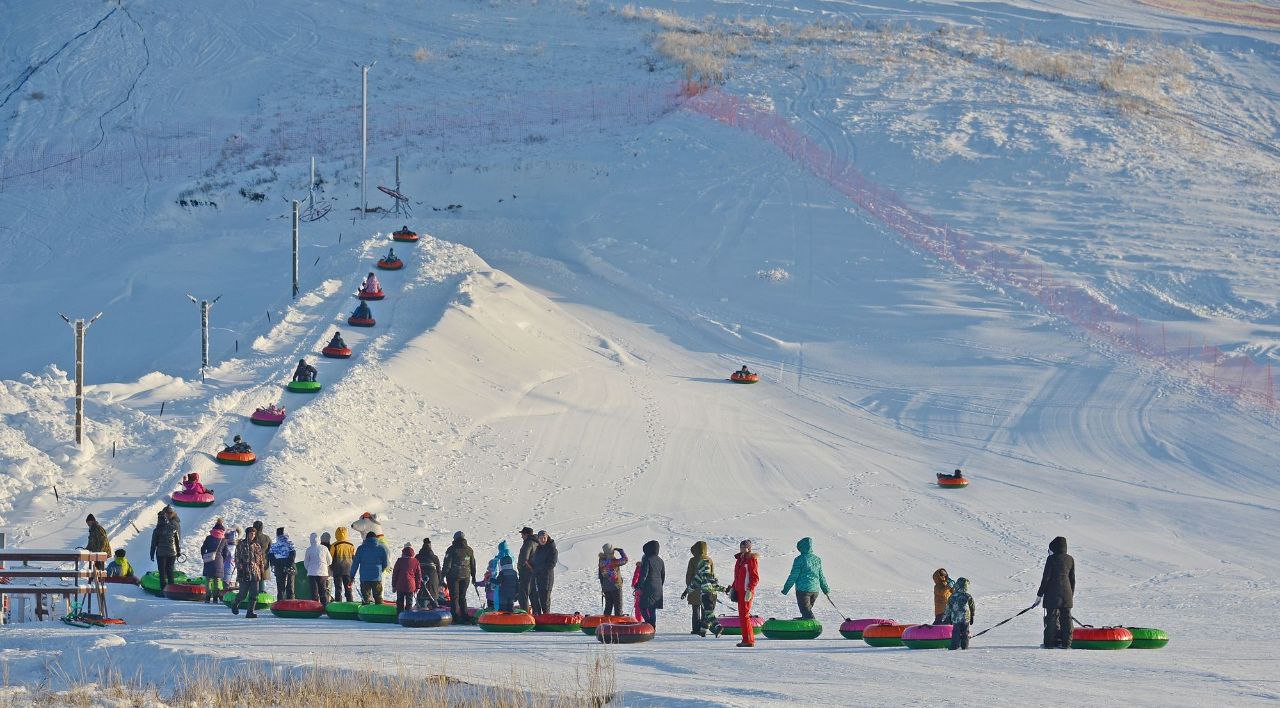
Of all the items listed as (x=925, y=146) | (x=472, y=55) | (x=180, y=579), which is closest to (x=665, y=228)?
(x=925, y=146)

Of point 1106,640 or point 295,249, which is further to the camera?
point 295,249

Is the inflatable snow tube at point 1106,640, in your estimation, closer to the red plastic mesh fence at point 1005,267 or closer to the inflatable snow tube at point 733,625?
the inflatable snow tube at point 733,625

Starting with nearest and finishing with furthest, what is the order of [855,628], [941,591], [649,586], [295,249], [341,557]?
1. [855,628]
2. [649,586]
3. [941,591]
4. [341,557]
5. [295,249]

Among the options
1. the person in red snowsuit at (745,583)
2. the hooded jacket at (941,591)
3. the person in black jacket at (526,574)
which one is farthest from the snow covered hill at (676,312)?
the person in black jacket at (526,574)

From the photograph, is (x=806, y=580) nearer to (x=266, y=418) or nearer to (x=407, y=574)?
(x=407, y=574)

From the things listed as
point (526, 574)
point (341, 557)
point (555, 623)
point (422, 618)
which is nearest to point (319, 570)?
point (341, 557)

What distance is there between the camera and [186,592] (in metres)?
20.1

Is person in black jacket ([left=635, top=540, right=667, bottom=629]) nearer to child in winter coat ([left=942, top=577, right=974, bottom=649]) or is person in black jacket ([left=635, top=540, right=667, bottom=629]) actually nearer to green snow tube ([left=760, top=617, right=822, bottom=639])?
green snow tube ([left=760, top=617, right=822, bottom=639])

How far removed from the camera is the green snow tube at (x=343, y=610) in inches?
741

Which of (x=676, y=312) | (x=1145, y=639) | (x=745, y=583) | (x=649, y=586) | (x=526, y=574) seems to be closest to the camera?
(x=1145, y=639)

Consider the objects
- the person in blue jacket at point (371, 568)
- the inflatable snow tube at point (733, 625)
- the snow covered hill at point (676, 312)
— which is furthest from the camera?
the snow covered hill at point (676, 312)

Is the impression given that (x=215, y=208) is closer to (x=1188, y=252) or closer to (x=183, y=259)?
(x=183, y=259)

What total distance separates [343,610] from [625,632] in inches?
152

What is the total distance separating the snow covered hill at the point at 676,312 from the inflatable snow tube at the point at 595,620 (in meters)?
0.85
